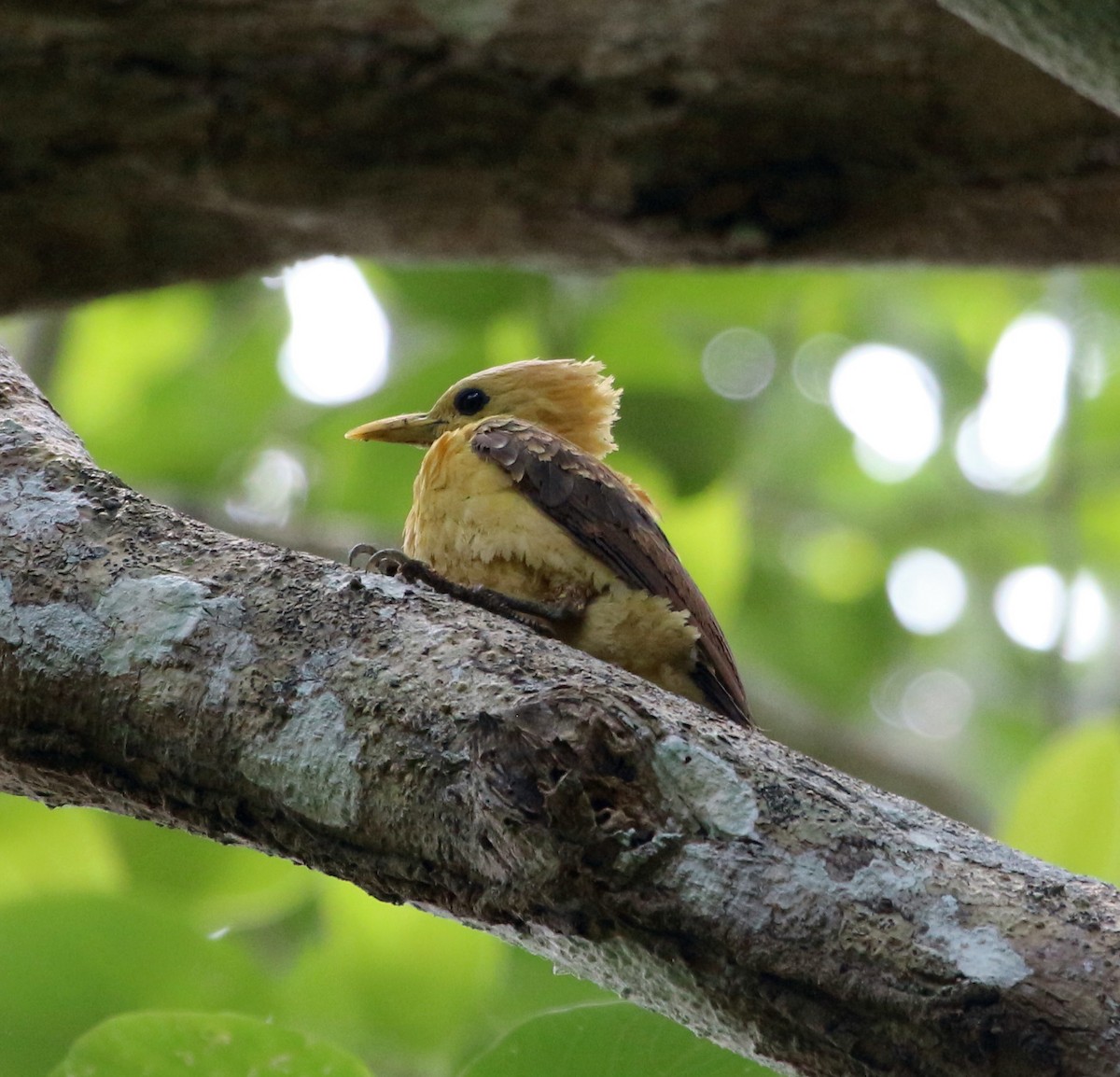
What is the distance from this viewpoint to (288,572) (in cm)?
234

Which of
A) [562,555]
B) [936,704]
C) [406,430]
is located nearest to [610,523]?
[562,555]

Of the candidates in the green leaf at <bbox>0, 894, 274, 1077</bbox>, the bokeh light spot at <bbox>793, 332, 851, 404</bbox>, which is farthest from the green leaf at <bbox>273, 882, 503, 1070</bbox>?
the bokeh light spot at <bbox>793, 332, 851, 404</bbox>

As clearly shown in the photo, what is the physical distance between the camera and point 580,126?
396 cm

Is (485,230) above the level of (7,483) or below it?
above

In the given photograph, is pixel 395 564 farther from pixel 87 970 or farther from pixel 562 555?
pixel 87 970

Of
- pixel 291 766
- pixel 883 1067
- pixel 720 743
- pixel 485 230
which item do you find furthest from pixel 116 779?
pixel 485 230

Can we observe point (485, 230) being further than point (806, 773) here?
Yes

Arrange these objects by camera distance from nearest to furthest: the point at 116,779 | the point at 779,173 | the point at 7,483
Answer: the point at 116,779 < the point at 7,483 < the point at 779,173

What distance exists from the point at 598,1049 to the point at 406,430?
2.15 m

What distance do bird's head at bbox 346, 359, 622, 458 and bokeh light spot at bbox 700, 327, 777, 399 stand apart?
2.46m

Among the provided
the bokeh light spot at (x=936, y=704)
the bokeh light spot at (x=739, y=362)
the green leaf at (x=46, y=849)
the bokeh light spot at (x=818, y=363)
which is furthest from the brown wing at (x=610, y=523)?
the bokeh light spot at (x=936, y=704)

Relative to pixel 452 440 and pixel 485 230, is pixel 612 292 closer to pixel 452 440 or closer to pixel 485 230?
pixel 485 230

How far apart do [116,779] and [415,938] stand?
6.46 ft

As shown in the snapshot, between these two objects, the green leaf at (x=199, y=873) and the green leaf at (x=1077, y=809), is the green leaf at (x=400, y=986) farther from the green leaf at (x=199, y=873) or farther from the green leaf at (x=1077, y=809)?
the green leaf at (x=1077, y=809)
